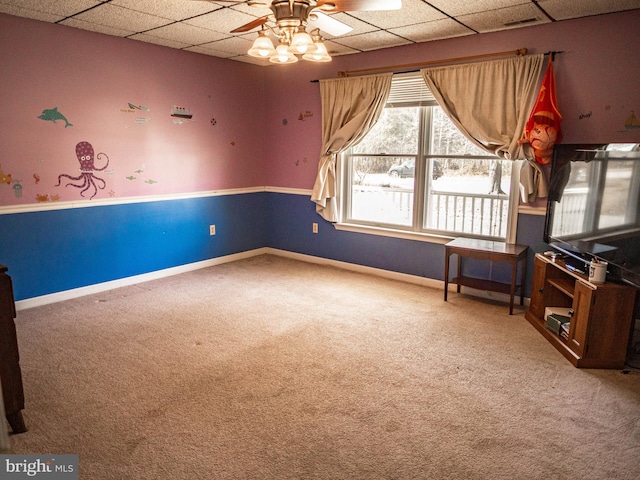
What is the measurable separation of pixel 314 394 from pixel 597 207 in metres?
2.29

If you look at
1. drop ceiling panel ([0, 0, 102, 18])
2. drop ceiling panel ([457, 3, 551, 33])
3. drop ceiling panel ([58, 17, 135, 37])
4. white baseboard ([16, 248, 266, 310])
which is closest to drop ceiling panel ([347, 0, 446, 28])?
drop ceiling panel ([457, 3, 551, 33])

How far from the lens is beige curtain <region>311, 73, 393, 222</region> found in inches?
182

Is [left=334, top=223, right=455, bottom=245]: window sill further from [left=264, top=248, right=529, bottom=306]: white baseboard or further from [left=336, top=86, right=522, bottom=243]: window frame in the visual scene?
[left=264, top=248, right=529, bottom=306]: white baseboard

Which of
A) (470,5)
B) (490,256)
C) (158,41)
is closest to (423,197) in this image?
(490,256)

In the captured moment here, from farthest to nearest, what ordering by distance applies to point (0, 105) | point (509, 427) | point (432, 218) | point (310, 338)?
point (432, 218) < point (0, 105) < point (310, 338) < point (509, 427)

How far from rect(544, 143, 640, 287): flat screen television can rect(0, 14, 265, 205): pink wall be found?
357cm

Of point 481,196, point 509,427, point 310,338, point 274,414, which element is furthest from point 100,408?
point 481,196

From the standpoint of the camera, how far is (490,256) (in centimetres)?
375

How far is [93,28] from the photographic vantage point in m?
3.89

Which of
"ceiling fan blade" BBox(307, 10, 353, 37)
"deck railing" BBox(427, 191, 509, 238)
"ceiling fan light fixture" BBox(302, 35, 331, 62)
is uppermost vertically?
"ceiling fan blade" BBox(307, 10, 353, 37)

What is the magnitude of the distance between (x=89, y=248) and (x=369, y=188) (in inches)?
117

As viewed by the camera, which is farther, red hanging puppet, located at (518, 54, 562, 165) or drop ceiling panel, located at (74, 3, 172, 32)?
red hanging puppet, located at (518, 54, 562, 165)

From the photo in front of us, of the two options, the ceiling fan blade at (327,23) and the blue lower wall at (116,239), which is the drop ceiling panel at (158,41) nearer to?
the blue lower wall at (116,239)

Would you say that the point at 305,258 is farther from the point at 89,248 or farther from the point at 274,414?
the point at 274,414
